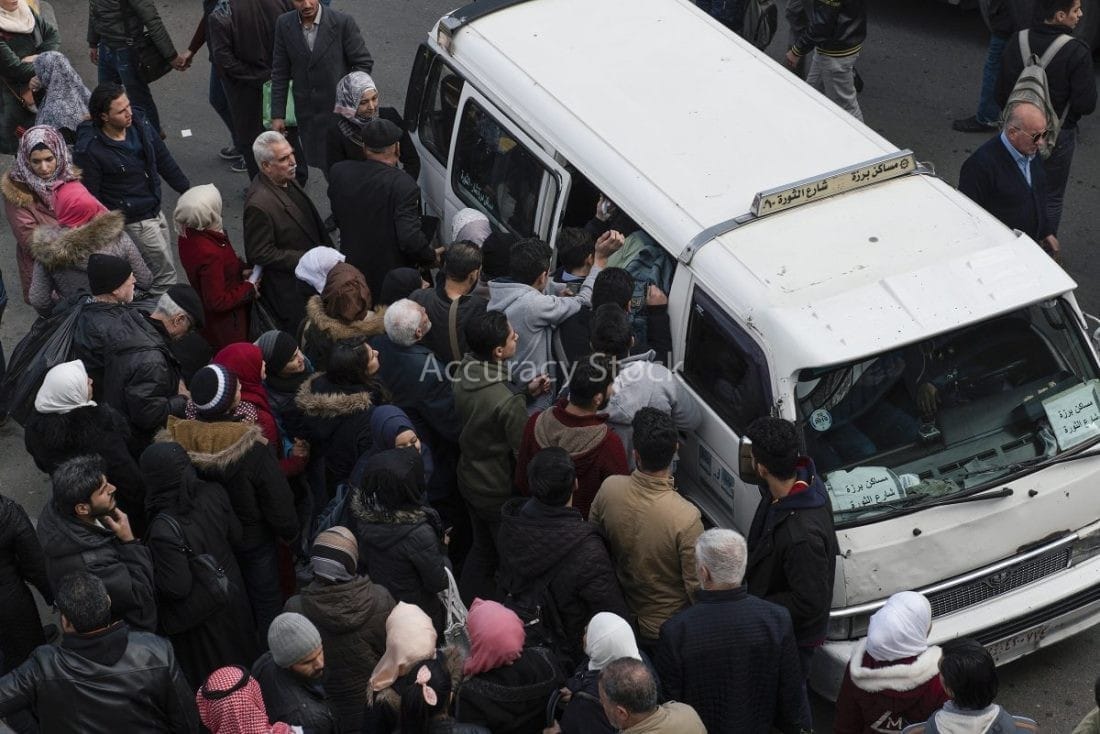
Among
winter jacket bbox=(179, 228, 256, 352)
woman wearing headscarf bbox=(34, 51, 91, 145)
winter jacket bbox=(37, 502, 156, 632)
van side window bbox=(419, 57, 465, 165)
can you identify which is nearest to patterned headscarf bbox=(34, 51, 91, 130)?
woman wearing headscarf bbox=(34, 51, 91, 145)

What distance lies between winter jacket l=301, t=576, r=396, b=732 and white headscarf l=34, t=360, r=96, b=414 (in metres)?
1.50

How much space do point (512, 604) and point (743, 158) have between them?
8.07 feet

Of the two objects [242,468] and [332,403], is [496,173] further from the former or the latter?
[242,468]

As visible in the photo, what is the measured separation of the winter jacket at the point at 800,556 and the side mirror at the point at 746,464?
0.07 m

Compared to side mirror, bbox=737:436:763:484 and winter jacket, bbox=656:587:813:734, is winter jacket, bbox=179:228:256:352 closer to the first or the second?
side mirror, bbox=737:436:763:484

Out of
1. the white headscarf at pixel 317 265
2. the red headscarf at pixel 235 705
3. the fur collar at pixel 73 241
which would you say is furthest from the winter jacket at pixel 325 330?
the red headscarf at pixel 235 705

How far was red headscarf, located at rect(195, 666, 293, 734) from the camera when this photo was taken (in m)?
4.48

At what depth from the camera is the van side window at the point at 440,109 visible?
7547 mm

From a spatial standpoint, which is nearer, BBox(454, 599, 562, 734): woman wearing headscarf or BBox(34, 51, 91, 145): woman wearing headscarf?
BBox(454, 599, 562, 734): woman wearing headscarf

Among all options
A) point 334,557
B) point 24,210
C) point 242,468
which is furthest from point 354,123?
point 334,557

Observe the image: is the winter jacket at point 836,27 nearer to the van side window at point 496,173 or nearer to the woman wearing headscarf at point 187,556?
the van side window at point 496,173

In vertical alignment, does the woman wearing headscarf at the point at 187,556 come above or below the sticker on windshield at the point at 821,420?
below

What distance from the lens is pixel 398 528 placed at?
17.1 ft

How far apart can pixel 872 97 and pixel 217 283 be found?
6152 mm
